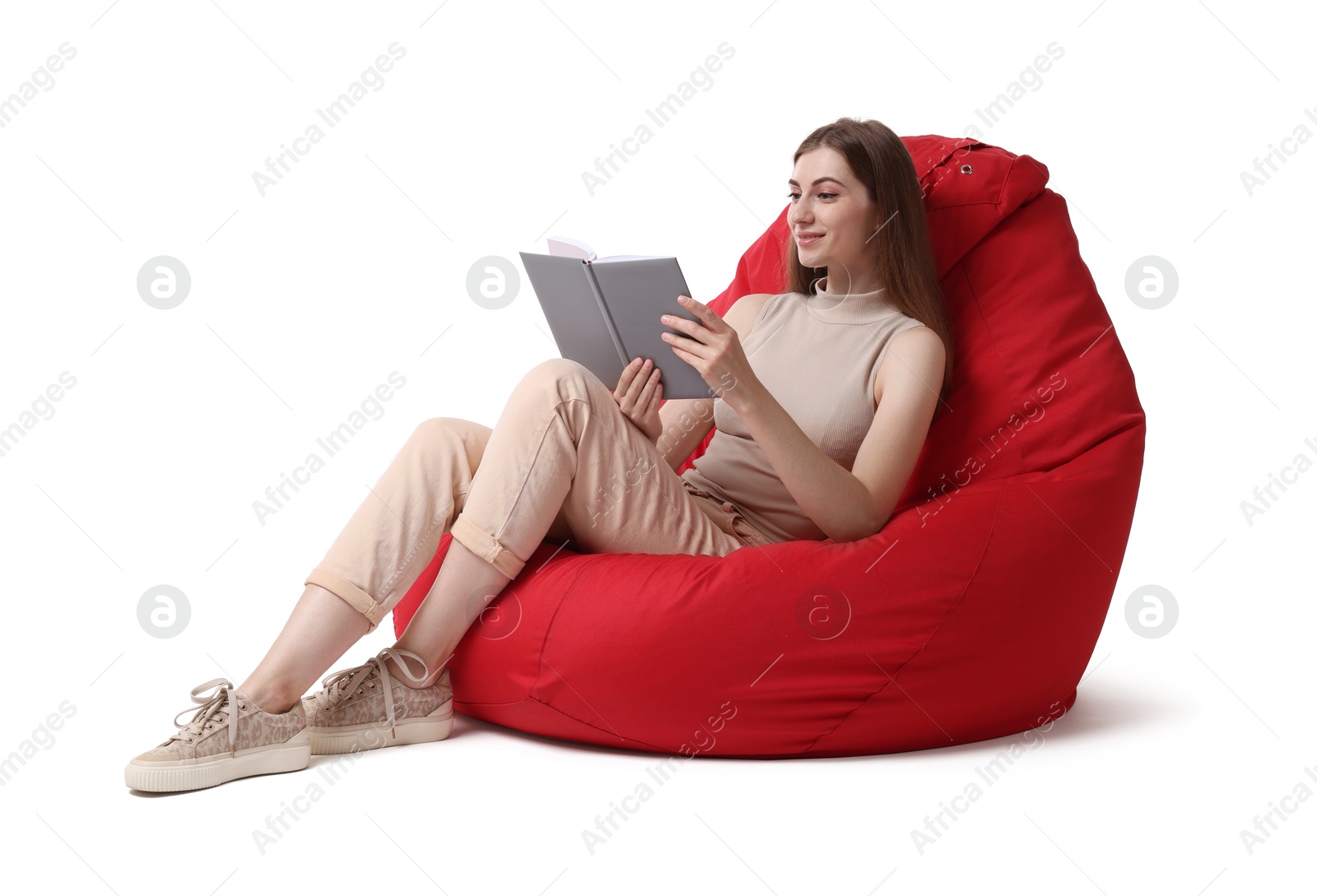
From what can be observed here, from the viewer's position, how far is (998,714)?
2.15m

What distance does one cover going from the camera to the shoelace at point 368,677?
213cm

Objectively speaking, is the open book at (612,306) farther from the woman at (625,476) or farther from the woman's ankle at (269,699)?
the woman's ankle at (269,699)

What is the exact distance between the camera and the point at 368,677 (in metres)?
2.15

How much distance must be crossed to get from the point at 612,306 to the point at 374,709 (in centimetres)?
80

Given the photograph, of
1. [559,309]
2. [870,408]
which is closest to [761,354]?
[870,408]

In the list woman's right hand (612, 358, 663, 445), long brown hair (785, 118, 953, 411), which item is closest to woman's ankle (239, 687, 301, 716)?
woman's right hand (612, 358, 663, 445)

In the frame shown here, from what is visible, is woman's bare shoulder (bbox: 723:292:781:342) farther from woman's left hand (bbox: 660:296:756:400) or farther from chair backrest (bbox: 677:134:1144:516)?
woman's left hand (bbox: 660:296:756:400)

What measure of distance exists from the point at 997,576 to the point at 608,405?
0.72m

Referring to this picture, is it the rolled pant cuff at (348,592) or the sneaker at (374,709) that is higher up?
the rolled pant cuff at (348,592)

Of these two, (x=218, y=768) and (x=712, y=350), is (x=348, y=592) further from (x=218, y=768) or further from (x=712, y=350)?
(x=712, y=350)

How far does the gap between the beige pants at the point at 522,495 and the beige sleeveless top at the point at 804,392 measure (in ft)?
0.57

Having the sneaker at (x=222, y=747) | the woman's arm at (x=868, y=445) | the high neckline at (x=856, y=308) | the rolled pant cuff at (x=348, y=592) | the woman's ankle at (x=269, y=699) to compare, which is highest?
the high neckline at (x=856, y=308)

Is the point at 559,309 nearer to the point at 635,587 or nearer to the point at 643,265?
the point at 643,265

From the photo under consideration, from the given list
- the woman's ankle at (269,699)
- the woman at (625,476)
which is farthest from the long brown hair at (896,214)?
the woman's ankle at (269,699)
